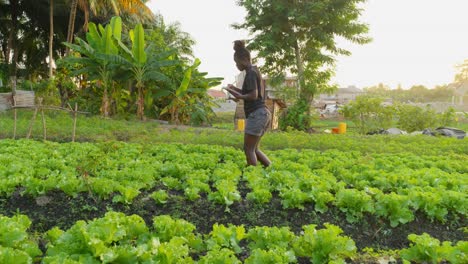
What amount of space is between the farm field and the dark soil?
1 cm

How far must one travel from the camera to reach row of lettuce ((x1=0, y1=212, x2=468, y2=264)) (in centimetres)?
294

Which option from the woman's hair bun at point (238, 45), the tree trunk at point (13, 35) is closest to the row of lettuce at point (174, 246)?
the woman's hair bun at point (238, 45)

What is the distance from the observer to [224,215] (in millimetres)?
4758

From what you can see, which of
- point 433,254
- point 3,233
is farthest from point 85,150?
point 433,254

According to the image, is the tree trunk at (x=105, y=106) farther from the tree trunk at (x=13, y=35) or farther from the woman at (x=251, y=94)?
the tree trunk at (x=13, y=35)

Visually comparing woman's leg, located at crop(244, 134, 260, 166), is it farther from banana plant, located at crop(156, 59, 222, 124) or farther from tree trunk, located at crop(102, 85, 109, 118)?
tree trunk, located at crop(102, 85, 109, 118)

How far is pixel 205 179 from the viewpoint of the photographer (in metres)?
5.71

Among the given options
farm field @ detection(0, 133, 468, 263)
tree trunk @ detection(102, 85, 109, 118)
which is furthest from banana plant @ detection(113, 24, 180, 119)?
farm field @ detection(0, 133, 468, 263)

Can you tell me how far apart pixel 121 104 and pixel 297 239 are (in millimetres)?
14530

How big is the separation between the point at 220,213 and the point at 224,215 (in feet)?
0.24

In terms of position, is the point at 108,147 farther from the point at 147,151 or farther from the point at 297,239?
the point at 297,239

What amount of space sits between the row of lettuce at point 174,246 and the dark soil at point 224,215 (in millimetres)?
637

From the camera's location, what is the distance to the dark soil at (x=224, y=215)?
4.48 metres

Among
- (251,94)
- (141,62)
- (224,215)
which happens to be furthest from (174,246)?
(141,62)
